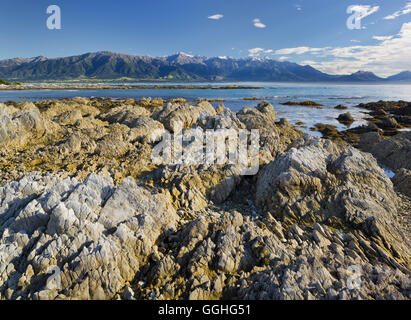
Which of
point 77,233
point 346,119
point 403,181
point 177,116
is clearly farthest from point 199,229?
point 346,119

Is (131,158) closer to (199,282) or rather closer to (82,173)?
(82,173)

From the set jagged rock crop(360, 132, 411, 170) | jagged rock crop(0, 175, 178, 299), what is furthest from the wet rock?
jagged rock crop(0, 175, 178, 299)

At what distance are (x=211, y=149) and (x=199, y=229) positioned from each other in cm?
1065

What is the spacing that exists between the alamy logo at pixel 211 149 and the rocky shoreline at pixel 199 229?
115 cm

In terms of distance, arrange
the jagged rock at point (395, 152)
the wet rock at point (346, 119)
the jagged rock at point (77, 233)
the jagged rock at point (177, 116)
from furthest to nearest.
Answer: the wet rock at point (346, 119) < the jagged rock at point (177, 116) < the jagged rock at point (395, 152) < the jagged rock at point (77, 233)

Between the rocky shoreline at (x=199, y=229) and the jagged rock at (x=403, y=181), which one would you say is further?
the jagged rock at (x=403, y=181)

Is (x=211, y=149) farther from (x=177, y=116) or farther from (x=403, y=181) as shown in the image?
(x=403, y=181)

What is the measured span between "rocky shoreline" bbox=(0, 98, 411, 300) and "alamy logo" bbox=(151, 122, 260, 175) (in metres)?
1.15

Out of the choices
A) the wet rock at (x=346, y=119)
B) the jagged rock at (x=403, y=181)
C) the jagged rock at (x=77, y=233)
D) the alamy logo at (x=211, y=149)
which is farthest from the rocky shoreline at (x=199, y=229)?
the wet rock at (x=346, y=119)

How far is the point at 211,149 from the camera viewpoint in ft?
68.2

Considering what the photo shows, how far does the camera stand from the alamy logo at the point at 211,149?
62.5 ft

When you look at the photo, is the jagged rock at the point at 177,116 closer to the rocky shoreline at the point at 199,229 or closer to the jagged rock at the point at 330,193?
the rocky shoreline at the point at 199,229

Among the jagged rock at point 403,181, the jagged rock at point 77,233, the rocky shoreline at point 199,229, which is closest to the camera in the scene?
the rocky shoreline at point 199,229

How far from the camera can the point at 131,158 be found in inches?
766
